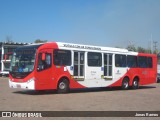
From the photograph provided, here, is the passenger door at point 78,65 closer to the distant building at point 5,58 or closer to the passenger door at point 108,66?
the passenger door at point 108,66

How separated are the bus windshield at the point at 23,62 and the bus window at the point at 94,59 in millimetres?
4306

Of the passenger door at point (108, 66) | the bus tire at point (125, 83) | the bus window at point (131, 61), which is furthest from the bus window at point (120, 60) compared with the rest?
the bus tire at point (125, 83)

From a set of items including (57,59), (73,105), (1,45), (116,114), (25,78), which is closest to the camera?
(116,114)

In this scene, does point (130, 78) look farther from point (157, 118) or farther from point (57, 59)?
point (157, 118)

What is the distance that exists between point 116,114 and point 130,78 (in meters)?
14.0

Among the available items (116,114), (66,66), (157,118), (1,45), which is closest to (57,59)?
(66,66)

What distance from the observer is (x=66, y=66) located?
1978 centimetres

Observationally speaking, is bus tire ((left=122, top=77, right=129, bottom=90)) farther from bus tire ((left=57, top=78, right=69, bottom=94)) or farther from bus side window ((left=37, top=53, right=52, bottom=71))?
bus side window ((left=37, top=53, right=52, bottom=71))

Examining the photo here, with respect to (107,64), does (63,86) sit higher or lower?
lower

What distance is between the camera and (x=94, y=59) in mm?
21969

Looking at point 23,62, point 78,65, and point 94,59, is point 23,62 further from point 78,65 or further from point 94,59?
point 94,59

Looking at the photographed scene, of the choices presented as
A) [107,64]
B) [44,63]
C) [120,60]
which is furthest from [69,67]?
[120,60]

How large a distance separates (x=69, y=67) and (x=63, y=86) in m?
1.19

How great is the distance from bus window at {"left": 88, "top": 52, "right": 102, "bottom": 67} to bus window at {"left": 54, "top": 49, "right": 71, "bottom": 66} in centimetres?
195
